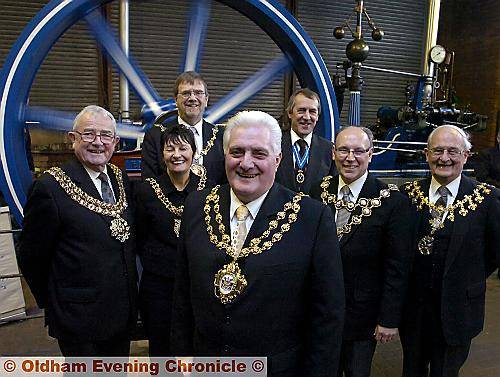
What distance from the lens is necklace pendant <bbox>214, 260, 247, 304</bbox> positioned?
4.13 feet

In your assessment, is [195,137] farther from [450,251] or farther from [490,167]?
[490,167]

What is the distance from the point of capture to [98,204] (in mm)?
1709

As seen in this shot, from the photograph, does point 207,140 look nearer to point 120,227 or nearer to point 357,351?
point 120,227

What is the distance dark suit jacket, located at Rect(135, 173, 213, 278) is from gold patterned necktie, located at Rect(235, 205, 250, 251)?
1.98 ft

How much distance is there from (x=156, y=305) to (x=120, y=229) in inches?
14.5

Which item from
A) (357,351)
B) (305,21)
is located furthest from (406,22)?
(357,351)

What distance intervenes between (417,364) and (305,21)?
5.87 m

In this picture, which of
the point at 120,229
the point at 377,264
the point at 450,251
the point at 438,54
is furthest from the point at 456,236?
the point at 438,54

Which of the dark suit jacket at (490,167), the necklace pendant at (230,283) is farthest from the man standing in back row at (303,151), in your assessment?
the dark suit jacket at (490,167)

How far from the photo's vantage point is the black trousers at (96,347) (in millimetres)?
1715

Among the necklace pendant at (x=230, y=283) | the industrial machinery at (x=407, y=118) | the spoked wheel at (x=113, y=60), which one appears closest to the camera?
the necklace pendant at (x=230, y=283)

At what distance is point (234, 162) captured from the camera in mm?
1263

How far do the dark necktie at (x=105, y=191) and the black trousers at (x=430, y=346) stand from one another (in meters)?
1.26

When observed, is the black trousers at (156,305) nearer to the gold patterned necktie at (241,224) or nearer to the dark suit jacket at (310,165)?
the gold patterned necktie at (241,224)
